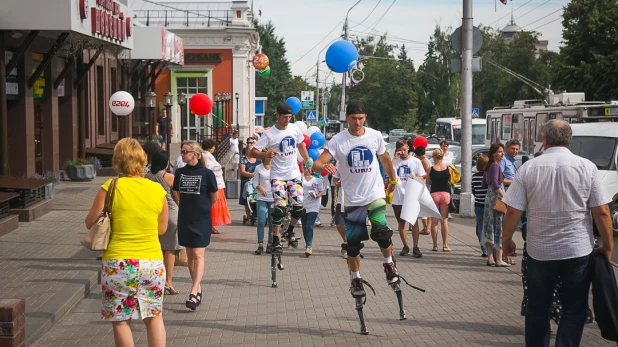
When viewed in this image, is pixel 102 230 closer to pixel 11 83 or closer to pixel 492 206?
pixel 492 206

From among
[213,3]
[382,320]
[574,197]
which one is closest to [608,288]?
[574,197]

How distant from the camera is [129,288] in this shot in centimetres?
649

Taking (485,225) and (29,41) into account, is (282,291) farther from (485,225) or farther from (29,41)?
(29,41)

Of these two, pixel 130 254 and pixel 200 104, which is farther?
pixel 200 104

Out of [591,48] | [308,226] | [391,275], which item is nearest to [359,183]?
[391,275]

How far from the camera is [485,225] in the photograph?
13.1m

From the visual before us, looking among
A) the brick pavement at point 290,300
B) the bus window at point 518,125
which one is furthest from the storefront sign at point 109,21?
the bus window at point 518,125

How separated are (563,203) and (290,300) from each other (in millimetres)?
4462

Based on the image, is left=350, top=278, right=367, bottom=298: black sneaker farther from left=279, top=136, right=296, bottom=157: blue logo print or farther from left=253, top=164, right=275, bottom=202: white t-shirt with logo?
left=253, top=164, right=275, bottom=202: white t-shirt with logo

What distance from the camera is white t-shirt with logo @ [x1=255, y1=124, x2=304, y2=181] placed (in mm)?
11938

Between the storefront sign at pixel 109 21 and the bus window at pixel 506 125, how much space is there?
46.3 ft

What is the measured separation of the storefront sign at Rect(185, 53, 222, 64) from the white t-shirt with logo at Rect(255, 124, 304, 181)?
46.9 m

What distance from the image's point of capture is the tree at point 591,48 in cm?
4847

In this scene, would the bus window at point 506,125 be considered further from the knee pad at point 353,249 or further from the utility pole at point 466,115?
the knee pad at point 353,249
